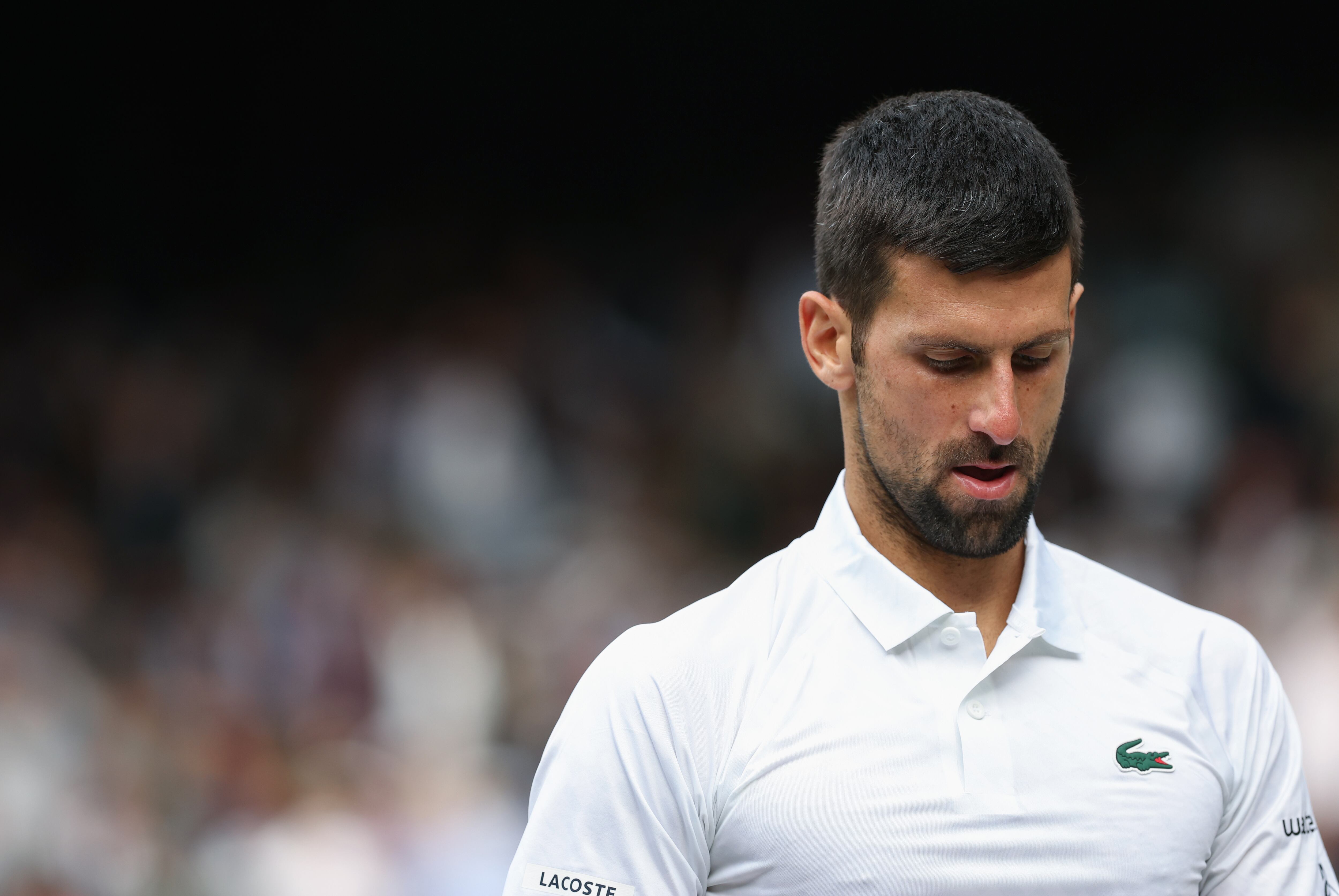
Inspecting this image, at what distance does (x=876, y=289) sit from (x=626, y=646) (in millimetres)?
553

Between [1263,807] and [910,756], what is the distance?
491mm

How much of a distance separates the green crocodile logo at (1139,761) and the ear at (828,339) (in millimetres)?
576

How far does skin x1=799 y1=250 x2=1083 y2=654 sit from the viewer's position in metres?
1.75

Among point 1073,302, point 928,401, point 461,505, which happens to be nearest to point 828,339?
point 928,401

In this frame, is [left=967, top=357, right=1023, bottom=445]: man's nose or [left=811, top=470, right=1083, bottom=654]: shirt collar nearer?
[left=967, top=357, right=1023, bottom=445]: man's nose

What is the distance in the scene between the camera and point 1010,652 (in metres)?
1.86

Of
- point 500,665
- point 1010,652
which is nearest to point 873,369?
point 1010,652

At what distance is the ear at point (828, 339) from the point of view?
6.24 ft

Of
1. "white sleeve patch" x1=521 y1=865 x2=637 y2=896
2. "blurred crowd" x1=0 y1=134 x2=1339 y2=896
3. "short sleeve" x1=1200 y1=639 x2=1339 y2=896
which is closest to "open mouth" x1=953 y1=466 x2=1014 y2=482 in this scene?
"short sleeve" x1=1200 y1=639 x2=1339 y2=896

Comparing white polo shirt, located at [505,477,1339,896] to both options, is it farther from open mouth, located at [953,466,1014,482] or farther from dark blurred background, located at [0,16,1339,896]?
dark blurred background, located at [0,16,1339,896]

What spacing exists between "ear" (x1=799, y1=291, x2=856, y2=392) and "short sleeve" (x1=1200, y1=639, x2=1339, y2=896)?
0.66 meters

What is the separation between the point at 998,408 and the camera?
1743 mm

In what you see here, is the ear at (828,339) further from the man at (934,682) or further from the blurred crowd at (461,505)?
the blurred crowd at (461,505)

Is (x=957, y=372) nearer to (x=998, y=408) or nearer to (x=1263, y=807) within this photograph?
(x=998, y=408)
